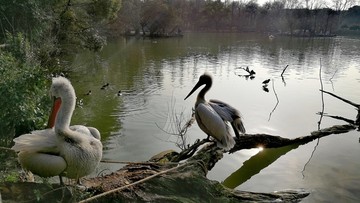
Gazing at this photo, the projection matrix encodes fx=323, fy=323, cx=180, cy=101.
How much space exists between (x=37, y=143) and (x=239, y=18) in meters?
81.9

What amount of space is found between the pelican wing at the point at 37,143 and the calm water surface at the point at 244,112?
2162 millimetres

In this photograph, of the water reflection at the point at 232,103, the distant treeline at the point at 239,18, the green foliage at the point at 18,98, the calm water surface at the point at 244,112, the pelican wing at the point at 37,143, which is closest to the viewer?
the pelican wing at the point at 37,143

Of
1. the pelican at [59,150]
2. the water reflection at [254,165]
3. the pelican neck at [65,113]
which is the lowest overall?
the water reflection at [254,165]

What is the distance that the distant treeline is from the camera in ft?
172

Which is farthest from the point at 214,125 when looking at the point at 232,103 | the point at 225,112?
the point at 232,103

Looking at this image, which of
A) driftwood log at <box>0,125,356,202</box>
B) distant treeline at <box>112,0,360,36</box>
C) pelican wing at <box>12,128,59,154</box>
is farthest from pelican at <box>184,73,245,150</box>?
distant treeline at <box>112,0,360,36</box>

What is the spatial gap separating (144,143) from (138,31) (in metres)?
45.3

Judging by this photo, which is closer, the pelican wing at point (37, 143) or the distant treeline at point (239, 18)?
the pelican wing at point (37, 143)

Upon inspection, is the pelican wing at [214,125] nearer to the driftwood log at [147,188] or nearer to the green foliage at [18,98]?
the driftwood log at [147,188]

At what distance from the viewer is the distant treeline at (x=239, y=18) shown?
52531 millimetres

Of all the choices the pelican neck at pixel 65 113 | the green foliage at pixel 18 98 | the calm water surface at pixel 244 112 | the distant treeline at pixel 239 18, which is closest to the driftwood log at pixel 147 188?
the pelican neck at pixel 65 113

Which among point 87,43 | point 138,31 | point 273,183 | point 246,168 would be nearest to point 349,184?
point 273,183

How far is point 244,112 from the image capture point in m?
14.0

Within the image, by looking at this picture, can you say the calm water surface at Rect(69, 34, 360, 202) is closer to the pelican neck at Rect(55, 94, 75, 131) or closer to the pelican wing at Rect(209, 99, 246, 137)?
the pelican neck at Rect(55, 94, 75, 131)
